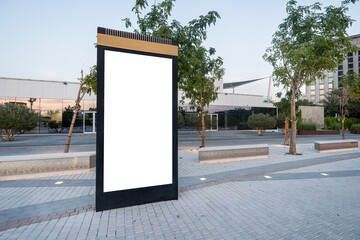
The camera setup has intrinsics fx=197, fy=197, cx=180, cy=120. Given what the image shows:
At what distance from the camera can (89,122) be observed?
88.0 feet

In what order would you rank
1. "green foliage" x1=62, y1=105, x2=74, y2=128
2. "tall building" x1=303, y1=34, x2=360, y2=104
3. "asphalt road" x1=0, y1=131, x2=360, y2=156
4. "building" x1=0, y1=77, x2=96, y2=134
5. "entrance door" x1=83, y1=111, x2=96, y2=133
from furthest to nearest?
1. "tall building" x1=303, y1=34, x2=360, y2=104
2. "entrance door" x1=83, y1=111, x2=96, y2=133
3. "green foliage" x1=62, y1=105, x2=74, y2=128
4. "building" x1=0, y1=77, x2=96, y2=134
5. "asphalt road" x1=0, y1=131, x2=360, y2=156

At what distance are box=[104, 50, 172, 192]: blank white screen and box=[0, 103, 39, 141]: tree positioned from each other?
19.1m

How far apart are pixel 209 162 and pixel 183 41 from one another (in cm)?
537

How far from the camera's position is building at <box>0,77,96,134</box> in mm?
23750

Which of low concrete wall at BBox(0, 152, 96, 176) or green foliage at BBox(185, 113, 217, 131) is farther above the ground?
green foliage at BBox(185, 113, 217, 131)

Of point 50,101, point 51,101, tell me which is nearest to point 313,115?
point 51,101

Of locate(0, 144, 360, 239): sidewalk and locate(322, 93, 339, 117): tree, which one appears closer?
locate(0, 144, 360, 239): sidewalk

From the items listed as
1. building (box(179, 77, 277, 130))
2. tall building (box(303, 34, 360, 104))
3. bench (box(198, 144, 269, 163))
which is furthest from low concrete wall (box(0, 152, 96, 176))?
tall building (box(303, 34, 360, 104))

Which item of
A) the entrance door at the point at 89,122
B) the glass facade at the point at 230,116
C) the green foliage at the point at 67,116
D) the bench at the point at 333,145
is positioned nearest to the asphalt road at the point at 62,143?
the green foliage at the point at 67,116

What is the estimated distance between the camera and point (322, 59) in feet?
33.2

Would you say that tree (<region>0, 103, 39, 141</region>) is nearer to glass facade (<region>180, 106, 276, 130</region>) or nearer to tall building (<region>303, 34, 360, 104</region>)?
glass facade (<region>180, 106, 276, 130</region>)

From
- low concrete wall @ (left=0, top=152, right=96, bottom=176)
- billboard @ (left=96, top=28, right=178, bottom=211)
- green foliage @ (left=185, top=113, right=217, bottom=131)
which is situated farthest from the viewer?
green foliage @ (left=185, top=113, right=217, bottom=131)

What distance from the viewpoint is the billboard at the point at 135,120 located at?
3961mm

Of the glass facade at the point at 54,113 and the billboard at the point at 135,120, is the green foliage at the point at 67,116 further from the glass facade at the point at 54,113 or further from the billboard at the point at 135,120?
the billboard at the point at 135,120
